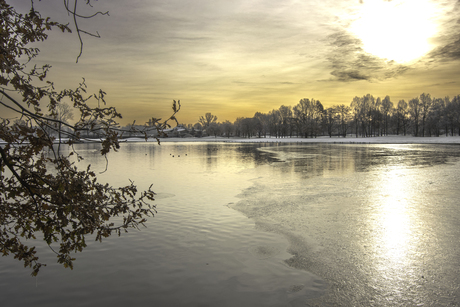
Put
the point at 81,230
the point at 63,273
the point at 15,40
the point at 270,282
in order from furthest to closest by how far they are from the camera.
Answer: the point at 63,273
the point at 270,282
the point at 15,40
the point at 81,230

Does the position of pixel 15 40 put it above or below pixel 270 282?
above

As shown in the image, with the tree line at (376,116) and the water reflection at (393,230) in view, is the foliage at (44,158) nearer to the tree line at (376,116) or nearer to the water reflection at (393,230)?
the water reflection at (393,230)

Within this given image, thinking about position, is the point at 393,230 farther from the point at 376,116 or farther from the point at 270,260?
the point at 376,116

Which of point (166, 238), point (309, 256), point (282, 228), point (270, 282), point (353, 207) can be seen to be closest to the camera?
point (270, 282)

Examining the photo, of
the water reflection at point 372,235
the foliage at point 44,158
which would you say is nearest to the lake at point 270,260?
the water reflection at point 372,235

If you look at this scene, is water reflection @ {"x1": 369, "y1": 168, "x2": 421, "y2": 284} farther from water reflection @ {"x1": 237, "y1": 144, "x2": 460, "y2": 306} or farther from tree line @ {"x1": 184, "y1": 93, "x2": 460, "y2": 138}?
tree line @ {"x1": 184, "y1": 93, "x2": 460, "y2": 138}

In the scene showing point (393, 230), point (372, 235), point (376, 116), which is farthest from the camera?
point (376, 116)

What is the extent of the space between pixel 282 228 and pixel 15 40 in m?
7.53

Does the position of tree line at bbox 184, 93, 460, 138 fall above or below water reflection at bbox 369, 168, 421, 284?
above

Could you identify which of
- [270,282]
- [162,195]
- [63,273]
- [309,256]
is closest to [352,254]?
[309,256]

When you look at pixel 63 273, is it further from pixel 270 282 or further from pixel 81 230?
pixel 270 282

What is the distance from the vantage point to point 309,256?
667 cm

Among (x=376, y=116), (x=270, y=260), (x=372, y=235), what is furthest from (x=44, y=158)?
(x=376, y=116)

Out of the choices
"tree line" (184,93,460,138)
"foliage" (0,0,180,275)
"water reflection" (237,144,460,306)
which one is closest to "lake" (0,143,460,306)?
"water reflection" (237,144,460,306)
